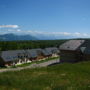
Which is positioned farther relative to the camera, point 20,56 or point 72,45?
point 20,56

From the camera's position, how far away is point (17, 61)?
68562mm

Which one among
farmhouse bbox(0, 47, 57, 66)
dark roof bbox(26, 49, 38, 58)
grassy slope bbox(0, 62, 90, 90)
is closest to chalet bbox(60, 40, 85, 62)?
farmhouse bbox(0, 47, 57, 66)

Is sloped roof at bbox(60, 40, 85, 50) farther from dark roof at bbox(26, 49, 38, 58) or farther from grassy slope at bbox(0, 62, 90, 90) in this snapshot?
grassy slope at bbox(0, 62, 90, 90)

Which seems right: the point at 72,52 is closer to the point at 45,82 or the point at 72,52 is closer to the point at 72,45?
the point at 72,45

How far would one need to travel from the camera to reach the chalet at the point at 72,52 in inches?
1963

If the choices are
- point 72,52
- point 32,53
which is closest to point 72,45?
point 72,52

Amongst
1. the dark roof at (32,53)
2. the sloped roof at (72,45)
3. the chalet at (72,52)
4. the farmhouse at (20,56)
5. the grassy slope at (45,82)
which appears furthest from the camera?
the dark roof at (32,53)

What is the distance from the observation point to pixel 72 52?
50875 millimetres

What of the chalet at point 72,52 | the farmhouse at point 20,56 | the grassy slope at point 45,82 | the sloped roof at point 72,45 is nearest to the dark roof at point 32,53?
the farmhouse at point 20,56

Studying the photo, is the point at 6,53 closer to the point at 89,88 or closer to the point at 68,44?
the point at 68,44

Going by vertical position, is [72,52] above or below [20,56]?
above

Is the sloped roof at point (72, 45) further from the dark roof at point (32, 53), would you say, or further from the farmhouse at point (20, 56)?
the dark roof at point (32, 53)

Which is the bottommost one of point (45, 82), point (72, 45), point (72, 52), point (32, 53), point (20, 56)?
point (20, 56)

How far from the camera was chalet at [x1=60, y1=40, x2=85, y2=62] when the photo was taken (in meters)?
49.9
